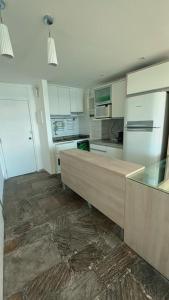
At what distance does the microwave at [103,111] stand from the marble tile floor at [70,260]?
216 centimetres

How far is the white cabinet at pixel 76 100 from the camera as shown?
4.25 meters

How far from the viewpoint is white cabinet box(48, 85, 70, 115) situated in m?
3.84

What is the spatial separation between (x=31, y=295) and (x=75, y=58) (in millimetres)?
2949

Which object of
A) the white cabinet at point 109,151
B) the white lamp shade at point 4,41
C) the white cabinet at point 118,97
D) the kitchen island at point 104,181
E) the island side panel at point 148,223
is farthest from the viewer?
the white cabinet at point 109,151

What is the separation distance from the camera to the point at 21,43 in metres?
1.76

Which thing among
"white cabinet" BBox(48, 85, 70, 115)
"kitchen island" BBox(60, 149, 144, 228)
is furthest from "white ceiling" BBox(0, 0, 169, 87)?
"kitchen island" BBox(60, 149, 144, 228)

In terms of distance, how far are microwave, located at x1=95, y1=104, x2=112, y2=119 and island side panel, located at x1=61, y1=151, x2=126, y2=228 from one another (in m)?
1.54

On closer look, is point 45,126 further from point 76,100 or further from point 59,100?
point 76,100

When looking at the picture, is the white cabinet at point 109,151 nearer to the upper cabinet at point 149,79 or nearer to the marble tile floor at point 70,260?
the upper cabinet at point 149,79

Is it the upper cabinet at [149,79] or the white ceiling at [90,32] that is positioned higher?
the white ceiling at [90,32]

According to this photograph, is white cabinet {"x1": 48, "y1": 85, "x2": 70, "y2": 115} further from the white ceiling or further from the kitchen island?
the kitchen island

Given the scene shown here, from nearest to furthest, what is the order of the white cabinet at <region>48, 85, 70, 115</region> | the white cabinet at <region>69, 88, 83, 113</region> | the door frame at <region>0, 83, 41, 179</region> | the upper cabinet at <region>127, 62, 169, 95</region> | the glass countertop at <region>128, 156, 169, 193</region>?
the glass countertop at <region>128, 156, 169, 193</region> < the upper cabinet at <region>127, 62, 169, 95</region> < the door frame at <region>0, 83, 41, 179</region> < the white cabinet at <region>48, 85, 70, 115</region> < the white cabinet at <region>69, 88, 83, 113</region>

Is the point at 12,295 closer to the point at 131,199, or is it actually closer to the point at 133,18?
the point at 131,199

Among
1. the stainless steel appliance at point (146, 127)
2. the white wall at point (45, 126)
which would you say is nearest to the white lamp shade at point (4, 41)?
the stainless steel appliance at point (146, 127)
